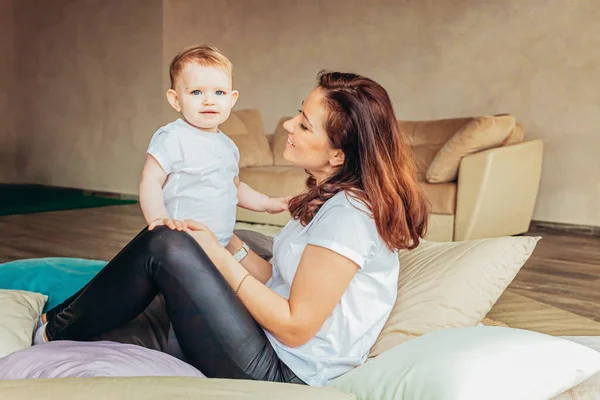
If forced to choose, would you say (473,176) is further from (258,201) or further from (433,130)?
(258,201)

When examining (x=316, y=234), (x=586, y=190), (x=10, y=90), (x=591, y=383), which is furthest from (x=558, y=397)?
(x=10, y=90)

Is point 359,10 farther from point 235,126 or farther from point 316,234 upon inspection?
point 316,234

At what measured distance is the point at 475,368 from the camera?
1.44 m

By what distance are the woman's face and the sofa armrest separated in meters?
3.52

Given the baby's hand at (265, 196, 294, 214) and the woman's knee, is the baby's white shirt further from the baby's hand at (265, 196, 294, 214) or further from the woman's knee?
the woman's knee

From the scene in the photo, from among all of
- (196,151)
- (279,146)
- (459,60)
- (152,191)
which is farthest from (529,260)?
(152,191)

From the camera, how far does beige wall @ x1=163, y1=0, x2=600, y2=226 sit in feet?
20.0

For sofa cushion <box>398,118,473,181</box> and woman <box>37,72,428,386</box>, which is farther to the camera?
sofa cushion <box>398,118,473,181</box>

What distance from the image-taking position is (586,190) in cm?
612

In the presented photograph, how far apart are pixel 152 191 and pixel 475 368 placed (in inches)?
37.7

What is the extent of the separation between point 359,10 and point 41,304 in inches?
221

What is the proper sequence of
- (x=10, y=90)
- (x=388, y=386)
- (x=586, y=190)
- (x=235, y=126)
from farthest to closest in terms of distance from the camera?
(x=10, y=90) < (x=235, y=126) < (x=586, y=190) < (x=388, y=386)

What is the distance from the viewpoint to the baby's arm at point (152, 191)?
1.92 metres

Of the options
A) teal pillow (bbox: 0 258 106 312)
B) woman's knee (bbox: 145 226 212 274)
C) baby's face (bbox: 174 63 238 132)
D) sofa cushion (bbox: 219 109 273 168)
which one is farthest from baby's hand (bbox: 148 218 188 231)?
sofa cushion (bbox: 219 109 273 168)
